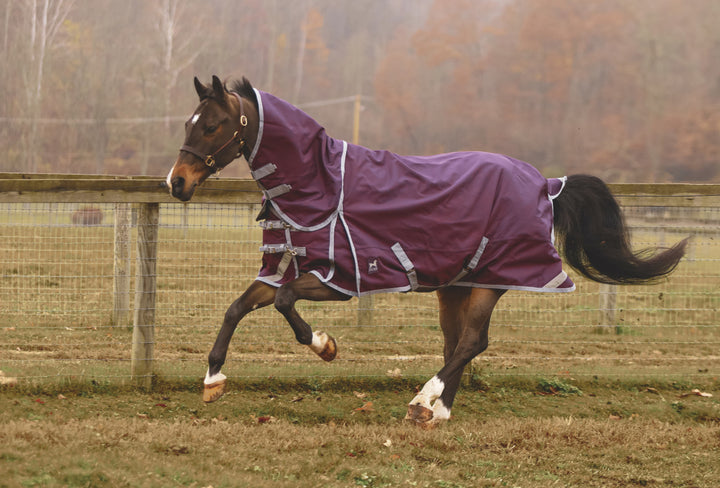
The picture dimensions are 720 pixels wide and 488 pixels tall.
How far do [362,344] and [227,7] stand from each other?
54.2m

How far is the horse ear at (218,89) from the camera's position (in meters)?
4.18

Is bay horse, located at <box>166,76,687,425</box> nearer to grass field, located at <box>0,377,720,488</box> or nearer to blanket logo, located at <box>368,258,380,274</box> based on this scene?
blanket logo, located at <box>368,258,380,274</box>

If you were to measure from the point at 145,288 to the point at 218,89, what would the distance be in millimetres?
2223

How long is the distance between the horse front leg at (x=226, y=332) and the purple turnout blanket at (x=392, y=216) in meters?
0.09

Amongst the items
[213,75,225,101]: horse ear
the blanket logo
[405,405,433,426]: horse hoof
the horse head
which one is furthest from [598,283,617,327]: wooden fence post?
[213,75,225,101]: horse ear

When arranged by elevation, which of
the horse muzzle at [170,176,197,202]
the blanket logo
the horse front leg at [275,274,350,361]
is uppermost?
the horse muzzle at [170,176,197,202]

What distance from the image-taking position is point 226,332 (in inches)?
181

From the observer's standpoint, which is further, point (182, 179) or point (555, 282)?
point (555, 282)

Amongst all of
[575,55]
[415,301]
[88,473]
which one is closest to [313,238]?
[88,473]

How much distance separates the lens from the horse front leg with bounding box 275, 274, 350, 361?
444cm

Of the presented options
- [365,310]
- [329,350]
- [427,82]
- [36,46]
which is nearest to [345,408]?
[329,350]

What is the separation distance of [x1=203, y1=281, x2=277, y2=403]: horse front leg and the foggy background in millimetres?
31782

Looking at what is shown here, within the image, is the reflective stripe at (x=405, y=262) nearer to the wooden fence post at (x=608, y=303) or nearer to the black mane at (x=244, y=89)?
the black mane at (x=244, y=89)

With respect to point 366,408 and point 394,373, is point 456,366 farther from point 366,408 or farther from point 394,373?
point 394,373
